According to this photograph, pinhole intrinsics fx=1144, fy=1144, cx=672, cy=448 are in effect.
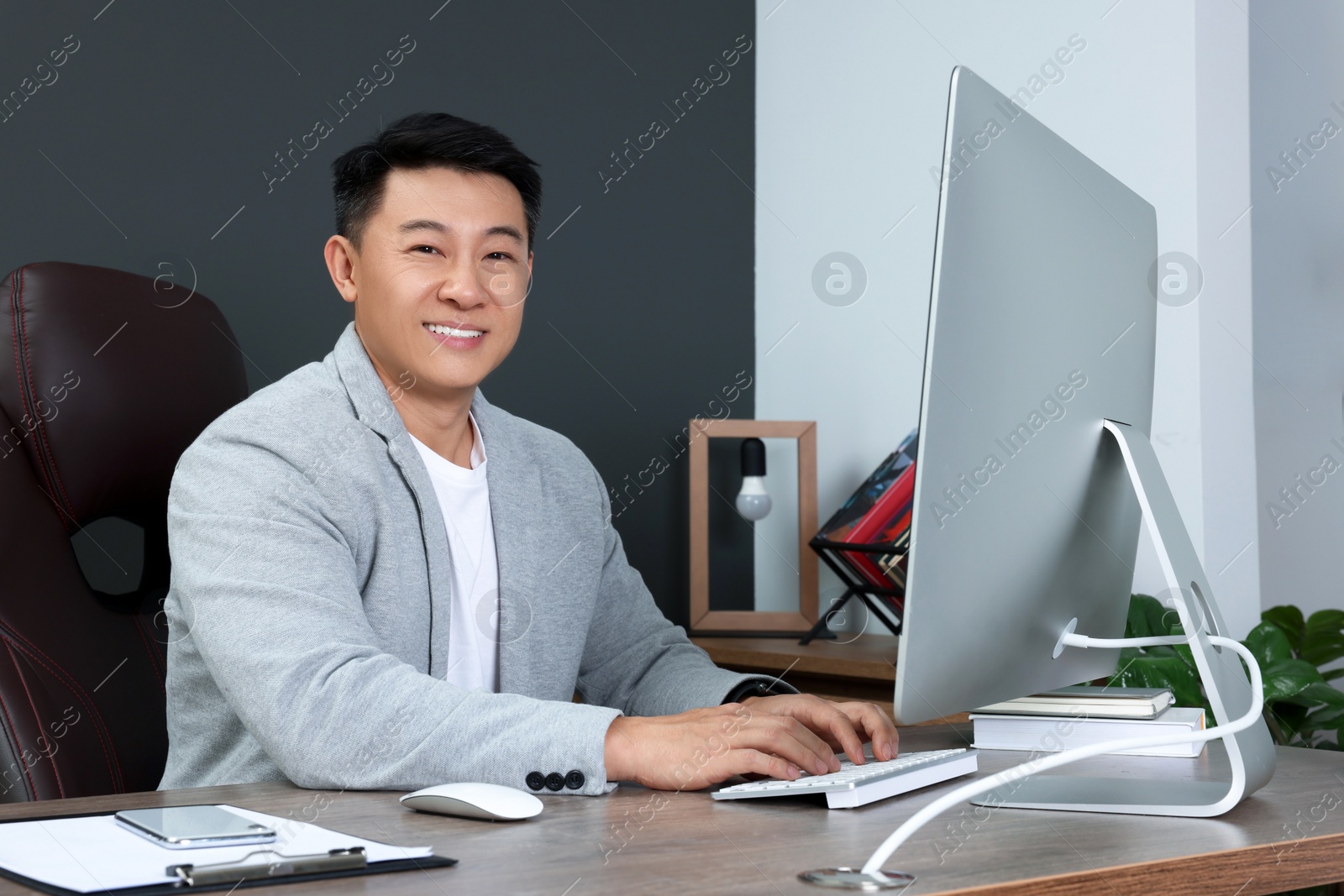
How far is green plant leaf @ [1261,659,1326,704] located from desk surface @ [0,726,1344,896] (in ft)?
2.31

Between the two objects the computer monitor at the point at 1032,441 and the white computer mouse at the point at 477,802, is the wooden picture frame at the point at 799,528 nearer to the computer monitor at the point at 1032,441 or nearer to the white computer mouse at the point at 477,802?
the computer monitor at the point at 1032,441

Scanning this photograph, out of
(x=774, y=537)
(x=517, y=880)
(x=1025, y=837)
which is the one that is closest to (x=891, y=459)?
(x=774, y=537)

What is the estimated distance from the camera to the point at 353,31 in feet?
6.84

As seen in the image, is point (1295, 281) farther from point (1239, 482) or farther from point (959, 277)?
point (959, 277)

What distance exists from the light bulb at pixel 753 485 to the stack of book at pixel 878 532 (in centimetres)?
17

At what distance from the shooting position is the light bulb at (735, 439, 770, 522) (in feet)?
7.47

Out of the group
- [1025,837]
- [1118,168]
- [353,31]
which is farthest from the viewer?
[353,31]

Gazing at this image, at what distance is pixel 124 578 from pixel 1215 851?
→ 5.13 feet

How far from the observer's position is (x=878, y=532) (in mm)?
2035

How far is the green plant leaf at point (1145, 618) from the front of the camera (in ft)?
5.45

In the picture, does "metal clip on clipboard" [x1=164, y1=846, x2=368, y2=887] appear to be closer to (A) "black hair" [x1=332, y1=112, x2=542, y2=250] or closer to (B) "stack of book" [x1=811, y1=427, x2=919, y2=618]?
(A) "black hair" [x1=332, y1=112, x2=542, y2=250]

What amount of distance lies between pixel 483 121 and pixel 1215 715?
1.78m

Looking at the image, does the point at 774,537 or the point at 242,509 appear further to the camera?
the point at 774,537

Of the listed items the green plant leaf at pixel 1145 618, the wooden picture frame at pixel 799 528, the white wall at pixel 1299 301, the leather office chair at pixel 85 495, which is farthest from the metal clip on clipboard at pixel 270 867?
the white wall at pixel 1299 301
